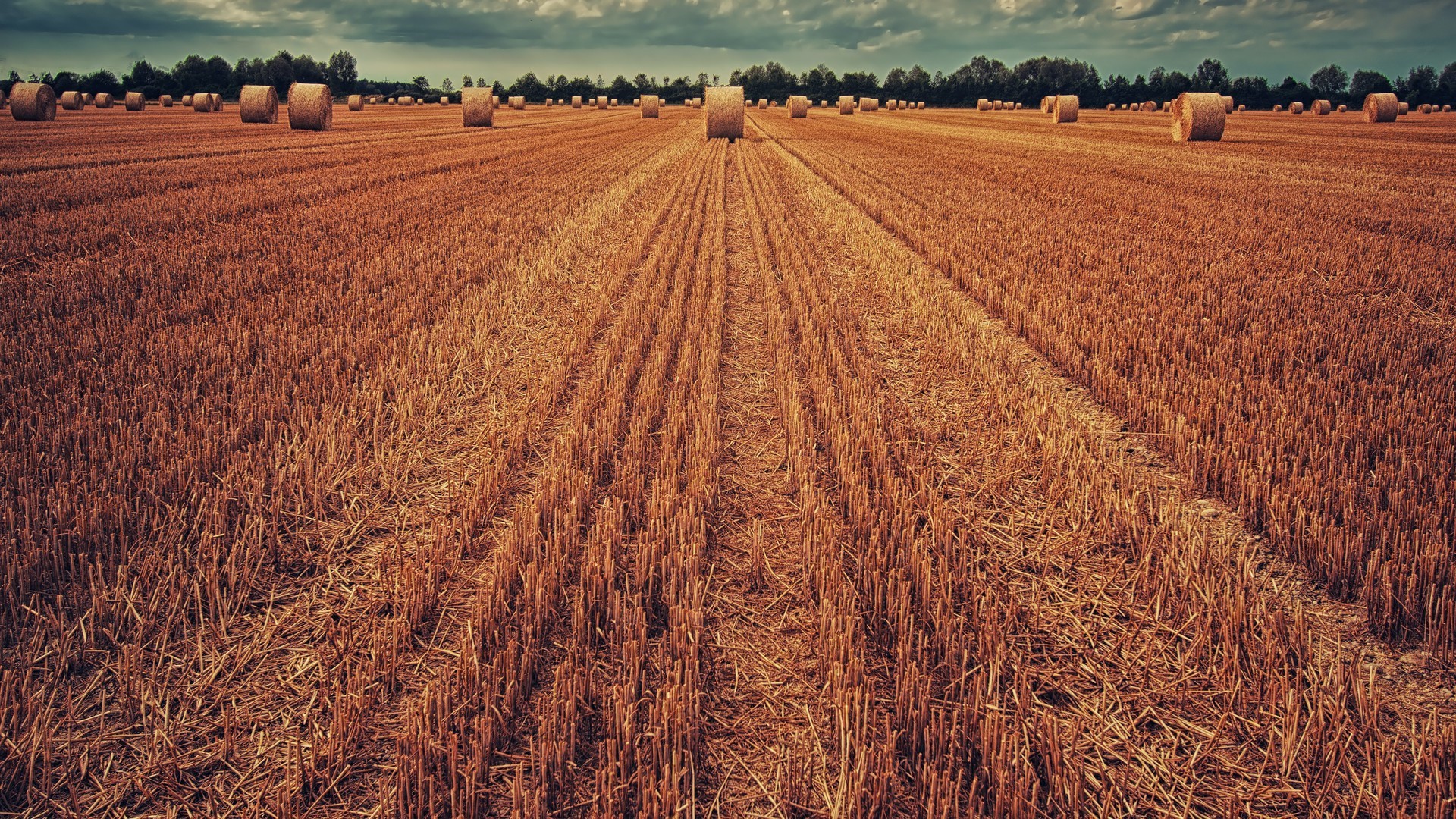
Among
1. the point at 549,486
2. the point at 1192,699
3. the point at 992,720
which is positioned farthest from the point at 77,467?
the point at 1192,699

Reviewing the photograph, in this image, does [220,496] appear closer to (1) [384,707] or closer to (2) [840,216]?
(1) [384,707]

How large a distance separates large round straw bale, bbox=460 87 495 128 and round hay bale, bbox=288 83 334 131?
8389 mm

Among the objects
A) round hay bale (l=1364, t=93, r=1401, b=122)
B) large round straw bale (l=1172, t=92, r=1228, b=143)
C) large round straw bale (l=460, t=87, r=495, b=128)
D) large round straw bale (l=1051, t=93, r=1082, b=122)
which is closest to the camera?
large round straw bale (l=1172, t=92, r=1228, b=143)

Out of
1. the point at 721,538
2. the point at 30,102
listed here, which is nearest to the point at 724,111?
the point at 30,102

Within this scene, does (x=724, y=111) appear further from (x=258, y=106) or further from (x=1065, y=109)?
(x=1065, y=109)

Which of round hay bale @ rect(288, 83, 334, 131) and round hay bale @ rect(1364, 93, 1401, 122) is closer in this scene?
round hay bale @ rect(288, 83, 334, 131)

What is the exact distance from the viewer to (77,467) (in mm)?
3852

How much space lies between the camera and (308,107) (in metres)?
30.2

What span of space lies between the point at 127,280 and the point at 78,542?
18.1 ft

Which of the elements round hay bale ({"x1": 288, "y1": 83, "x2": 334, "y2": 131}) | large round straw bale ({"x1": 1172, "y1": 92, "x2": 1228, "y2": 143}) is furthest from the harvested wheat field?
round hay bale ({"x1": 288, "y1": 83, "x2": 334, "y2": 131})

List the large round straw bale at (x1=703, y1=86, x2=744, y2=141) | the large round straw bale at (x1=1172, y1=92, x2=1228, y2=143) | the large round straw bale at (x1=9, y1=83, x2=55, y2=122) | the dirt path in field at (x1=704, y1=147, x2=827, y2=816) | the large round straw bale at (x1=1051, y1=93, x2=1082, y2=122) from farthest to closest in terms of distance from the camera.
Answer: the large round straw bale at (x1=1051, y1=93, x2=1082, y2=122) < the large round straw bale at (x1=9, y1=83, x2=55, y2=122) < the large round straw bale at (x1=703, y1=86, x2=744, y2=141) < the large round straw bale at (x1=1172, y1=92, x2=1228, y2=143) < the dirt path in field at (x1=704, y1=147, x2=827, y2=816)

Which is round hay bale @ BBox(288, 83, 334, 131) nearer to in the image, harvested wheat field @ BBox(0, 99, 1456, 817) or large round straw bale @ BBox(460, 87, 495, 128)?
large round straw bale @ BBox(460, 87, 495, 128)

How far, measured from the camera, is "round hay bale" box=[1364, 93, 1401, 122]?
42688 millimetres

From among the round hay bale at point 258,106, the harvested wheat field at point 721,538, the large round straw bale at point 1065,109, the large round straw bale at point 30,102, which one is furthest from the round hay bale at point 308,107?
the large round straw bale at point 1065,109
